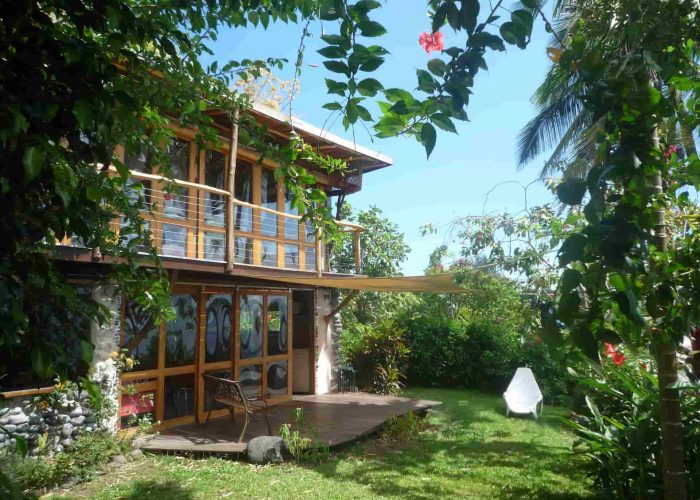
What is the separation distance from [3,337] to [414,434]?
25.0 feet

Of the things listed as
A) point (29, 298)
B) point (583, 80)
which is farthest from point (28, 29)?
point (583, 80)

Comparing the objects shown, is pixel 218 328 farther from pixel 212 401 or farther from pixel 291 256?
pixel 291 256

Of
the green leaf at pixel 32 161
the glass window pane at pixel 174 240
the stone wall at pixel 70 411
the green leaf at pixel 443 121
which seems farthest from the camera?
the glass window pane at pixel 174 240

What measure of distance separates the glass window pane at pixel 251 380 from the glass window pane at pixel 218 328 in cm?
57

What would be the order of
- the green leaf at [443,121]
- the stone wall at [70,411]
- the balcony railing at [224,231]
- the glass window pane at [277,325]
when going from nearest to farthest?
the green leaf at [443,121] < the stone wall at [70,411] < the balcony railing at [224,231] < the glass window pane at [277,325]

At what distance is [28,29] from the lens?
1666mm

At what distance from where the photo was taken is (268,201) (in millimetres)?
10672

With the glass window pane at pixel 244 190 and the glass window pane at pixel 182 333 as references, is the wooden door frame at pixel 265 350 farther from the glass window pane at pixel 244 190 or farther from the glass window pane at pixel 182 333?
the glass window pane at pixel 244 190

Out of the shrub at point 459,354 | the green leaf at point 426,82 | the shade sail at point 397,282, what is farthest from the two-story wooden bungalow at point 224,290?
the green leaf at point 426,82

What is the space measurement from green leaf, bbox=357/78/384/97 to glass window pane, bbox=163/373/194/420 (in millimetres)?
7347

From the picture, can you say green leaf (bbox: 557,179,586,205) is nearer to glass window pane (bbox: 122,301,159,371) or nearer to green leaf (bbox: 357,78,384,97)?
green leaf (bbox: 357,78,384,97)

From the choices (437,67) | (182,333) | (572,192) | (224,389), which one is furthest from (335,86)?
(182,333)

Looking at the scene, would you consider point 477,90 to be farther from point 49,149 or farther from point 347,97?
point 49,149

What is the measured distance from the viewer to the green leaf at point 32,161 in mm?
1429
